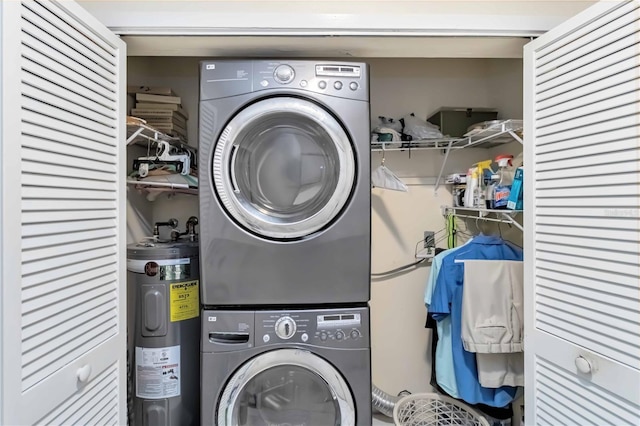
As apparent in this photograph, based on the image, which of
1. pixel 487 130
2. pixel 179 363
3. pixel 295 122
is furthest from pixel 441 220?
pixel 179 363

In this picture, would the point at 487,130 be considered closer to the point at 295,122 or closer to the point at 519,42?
the point at 519,42

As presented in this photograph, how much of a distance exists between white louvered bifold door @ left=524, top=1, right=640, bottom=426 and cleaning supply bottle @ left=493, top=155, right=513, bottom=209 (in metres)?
0.26

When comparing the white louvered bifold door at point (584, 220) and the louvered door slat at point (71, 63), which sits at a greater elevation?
the louvered door slat at point (71, 63)

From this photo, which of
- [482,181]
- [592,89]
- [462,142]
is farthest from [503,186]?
[592,89]

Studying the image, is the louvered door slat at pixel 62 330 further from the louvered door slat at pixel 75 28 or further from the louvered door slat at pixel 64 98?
the louvered door slat at pixel 75 28

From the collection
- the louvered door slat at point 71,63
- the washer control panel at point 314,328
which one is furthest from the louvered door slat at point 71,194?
the washer control panel at point 314,328

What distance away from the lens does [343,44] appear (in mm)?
1562

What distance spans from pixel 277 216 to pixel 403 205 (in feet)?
3.40

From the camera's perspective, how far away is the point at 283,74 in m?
1.50

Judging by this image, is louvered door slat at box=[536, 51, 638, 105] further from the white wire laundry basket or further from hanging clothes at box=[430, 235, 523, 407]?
the white wire laundry basket

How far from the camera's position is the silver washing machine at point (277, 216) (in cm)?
149

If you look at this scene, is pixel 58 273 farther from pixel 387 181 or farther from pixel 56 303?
pixel 387 181

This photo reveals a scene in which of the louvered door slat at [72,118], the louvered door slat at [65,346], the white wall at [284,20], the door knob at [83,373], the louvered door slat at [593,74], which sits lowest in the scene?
the door knob at [83,373]

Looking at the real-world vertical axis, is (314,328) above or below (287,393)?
above
